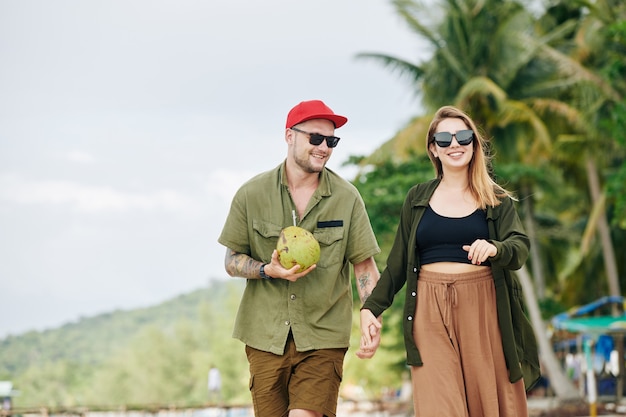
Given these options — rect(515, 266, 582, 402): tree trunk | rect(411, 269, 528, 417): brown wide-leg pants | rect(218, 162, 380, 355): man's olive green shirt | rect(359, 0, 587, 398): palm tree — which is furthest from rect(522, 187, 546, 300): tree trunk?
rect(411, 269, 528, 417): brown wide-leg pants

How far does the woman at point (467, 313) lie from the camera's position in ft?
18.0

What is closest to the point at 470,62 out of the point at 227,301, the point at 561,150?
the point at 561,150

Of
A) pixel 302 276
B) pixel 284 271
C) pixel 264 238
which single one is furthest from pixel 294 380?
pixel 264 238

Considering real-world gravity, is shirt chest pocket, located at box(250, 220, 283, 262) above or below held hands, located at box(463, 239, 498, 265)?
above

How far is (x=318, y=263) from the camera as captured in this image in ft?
20.9

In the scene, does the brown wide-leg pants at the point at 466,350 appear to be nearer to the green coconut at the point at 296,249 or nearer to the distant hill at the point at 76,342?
the green coconut at the point at 296,249

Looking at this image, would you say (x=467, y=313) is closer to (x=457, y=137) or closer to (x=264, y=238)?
(x=457, y=137)

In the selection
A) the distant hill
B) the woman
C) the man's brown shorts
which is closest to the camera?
the woman

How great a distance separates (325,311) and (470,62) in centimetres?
2520

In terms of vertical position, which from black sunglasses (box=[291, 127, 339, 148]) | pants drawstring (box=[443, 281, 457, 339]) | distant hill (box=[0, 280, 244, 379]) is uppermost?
black sunglasses (box=[291, 127, 339, 148])

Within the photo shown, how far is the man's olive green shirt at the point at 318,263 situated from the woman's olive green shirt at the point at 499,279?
1.82 ft

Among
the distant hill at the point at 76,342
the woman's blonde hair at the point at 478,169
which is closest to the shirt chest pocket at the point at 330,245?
the woman's blonde hair at the point at 478,169

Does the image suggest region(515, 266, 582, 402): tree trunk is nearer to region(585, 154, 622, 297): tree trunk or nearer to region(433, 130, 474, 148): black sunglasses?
region(585, 154, 622, 297): tree trunk

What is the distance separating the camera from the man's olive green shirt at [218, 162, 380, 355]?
20.7 feet
